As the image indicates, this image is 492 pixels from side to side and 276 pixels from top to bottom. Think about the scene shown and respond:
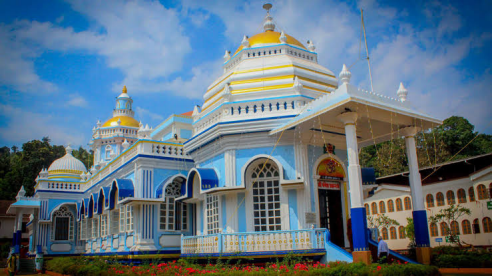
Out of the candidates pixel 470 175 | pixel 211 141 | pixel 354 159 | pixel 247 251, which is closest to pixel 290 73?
pixel 211 141

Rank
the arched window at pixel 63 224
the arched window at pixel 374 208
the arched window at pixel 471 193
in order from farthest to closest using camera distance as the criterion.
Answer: the arched window at pixel 374 208 → the arched window at pixel 63 224 → the arched window at pixel 471 193

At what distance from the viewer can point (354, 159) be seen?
11438mm

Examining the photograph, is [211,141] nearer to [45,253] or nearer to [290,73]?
[290,73]

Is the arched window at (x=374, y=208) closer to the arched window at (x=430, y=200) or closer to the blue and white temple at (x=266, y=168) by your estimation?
the arched window at (x=430, y=200)

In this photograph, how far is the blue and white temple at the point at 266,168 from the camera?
12398 mm

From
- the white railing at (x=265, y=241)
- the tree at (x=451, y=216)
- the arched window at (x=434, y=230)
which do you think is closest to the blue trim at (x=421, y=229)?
the white railing at (x=265, y=241)

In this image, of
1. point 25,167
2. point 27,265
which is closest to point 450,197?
point 27,265

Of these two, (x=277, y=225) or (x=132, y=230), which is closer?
(x=277, y=225)

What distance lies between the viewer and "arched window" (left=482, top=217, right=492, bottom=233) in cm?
2209

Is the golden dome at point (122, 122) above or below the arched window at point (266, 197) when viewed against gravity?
above

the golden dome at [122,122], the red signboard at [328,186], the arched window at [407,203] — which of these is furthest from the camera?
the golden dome at [122,122]

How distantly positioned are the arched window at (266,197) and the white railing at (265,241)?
114cm

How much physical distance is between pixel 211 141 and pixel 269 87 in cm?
298

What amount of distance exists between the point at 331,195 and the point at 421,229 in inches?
146
